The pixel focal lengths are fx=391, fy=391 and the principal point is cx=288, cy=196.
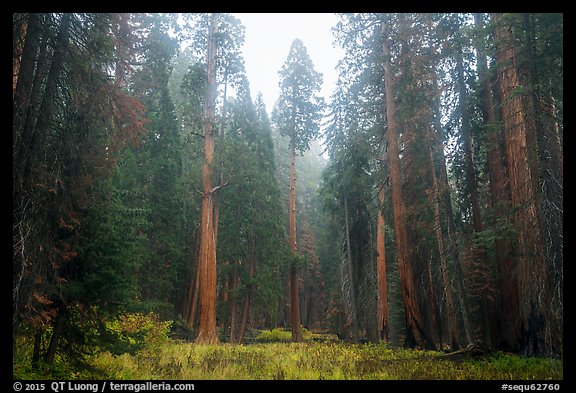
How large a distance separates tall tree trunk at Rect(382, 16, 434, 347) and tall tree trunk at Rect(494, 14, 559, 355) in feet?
12.2

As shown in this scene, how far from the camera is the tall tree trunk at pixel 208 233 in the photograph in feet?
56.3

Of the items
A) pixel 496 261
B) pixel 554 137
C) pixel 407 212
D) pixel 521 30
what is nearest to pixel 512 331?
pixel 496 261

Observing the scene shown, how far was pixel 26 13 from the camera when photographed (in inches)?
239

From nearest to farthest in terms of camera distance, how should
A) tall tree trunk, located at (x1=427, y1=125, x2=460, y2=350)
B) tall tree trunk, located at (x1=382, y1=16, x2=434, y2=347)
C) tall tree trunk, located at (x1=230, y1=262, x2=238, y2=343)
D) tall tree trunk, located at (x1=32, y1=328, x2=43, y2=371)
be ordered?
tall tree trunk, located at (x1=32, y1=328, x2=43, y2=371) < tall tree trunk, located at (x1=427, y1=125, x2=460, y2=350) < tall tree trunk, located at (x1=382, y1=16, x2=434, y2=347) < tall tree trunk, located at (x1=230, y1=262, x2=238, y2=343)

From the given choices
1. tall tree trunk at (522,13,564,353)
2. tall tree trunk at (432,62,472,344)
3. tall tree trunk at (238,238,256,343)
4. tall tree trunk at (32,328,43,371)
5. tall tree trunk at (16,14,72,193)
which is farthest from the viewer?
tall tree trunk at (238,238,256,343)

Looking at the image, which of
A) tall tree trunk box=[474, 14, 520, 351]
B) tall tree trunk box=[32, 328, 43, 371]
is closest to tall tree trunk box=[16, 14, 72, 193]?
tall tree trunk box=[32, 328, 43, 371]

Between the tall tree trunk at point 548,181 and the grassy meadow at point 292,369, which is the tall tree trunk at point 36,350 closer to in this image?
the grassy meadow at point 292,369

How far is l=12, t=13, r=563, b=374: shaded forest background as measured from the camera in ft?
22.3

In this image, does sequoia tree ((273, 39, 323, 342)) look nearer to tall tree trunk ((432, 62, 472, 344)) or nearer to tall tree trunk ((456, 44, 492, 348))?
tall tree trunk ((432, 62, 472, 344))

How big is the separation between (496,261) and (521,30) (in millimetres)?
7926

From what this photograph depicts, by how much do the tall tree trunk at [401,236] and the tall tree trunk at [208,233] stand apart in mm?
8131

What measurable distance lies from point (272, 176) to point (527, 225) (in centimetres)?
1859
